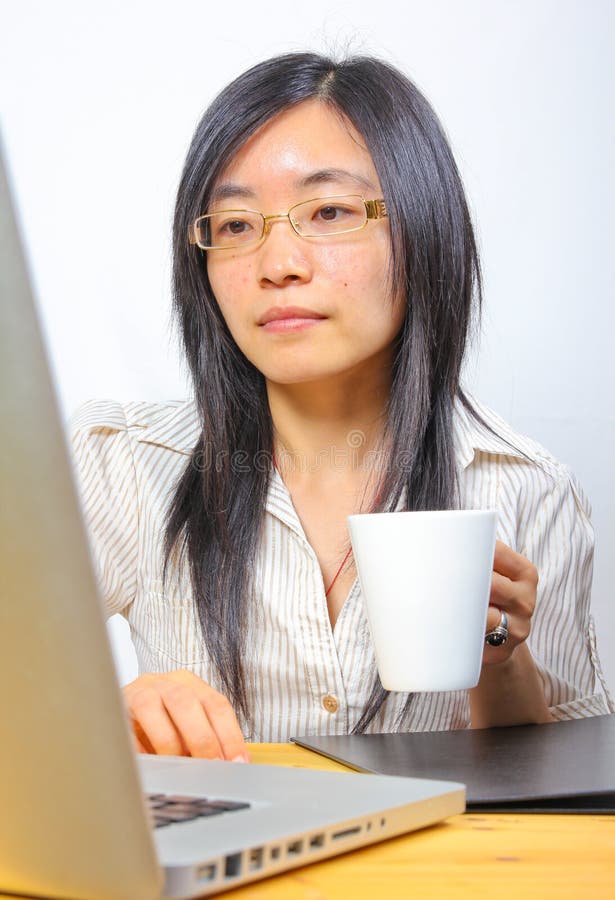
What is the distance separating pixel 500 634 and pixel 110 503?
67cm

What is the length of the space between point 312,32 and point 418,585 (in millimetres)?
1524

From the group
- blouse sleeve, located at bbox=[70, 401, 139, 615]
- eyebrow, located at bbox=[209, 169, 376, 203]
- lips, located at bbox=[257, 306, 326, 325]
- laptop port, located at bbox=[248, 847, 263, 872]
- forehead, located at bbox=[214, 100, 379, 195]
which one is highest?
forehead, located at bbox=[214, 100, 379, 195]

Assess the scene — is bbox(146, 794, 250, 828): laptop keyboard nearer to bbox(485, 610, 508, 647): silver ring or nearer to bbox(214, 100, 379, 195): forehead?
bbox(485, 610, 508, 647): silver ring

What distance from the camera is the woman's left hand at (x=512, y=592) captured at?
0.99 m

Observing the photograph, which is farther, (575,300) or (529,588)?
(575,300)

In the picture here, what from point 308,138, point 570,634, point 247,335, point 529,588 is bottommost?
point 570,634

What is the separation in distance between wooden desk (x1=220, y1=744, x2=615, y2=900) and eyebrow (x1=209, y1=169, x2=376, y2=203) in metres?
0.97

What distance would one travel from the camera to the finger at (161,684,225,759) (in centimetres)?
75

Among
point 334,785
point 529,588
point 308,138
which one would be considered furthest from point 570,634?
point 334,785

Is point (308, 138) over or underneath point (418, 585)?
over

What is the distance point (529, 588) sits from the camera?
102 centimetres

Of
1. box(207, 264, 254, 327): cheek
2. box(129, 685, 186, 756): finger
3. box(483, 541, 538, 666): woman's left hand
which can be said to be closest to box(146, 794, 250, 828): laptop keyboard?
box(129, 685, 186, 756): finger

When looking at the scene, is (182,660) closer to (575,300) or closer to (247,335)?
(247,335)

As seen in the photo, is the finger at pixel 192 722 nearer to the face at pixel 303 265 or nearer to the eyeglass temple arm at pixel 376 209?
the face at pixel 303 265
